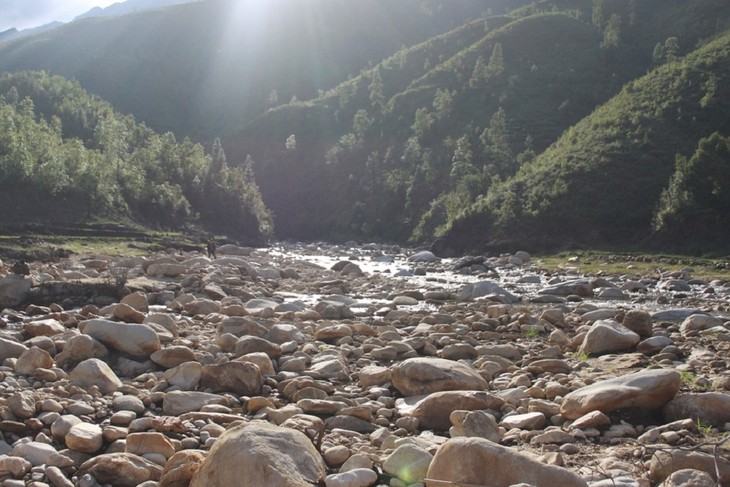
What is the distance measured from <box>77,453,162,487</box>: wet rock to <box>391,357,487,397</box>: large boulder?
3640mm

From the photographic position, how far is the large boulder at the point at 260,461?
15.3ft

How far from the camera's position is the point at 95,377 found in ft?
25.8

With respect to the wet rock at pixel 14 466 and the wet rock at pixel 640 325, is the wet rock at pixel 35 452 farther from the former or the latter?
the wet rock at pixel 640 325

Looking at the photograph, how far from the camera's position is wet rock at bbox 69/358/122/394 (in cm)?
778

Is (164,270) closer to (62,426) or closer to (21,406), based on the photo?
(21,406)

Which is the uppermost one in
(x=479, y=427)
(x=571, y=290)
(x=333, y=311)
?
(x=479, y=427)

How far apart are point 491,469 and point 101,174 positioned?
56.2m

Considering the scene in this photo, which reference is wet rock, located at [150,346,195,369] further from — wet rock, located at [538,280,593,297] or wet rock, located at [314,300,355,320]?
wet rock, located at [538,280,593,297]

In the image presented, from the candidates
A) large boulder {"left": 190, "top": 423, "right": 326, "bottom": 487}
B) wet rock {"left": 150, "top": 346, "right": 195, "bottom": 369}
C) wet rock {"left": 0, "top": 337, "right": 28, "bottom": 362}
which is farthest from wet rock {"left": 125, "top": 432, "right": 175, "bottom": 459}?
wet rock {"left": 0, "top": 337, "right": 28, "bottom": 362}

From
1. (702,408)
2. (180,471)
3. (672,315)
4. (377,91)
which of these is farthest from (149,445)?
(377,91)

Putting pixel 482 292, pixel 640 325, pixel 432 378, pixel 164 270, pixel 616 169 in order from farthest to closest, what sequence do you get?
pixel 616 169 < pixel 164 270 < pixel 482 292 < pixel 640 325 < pixel 432 378

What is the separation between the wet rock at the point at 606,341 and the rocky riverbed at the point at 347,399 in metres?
0.03

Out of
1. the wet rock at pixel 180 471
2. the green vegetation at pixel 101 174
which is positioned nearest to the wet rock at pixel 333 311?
the wet rock at pixel 180 471

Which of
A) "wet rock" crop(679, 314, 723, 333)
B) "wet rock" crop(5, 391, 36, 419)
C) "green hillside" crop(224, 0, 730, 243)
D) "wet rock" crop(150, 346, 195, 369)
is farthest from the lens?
"green hillside" crop(224, 0, 730, 243)
